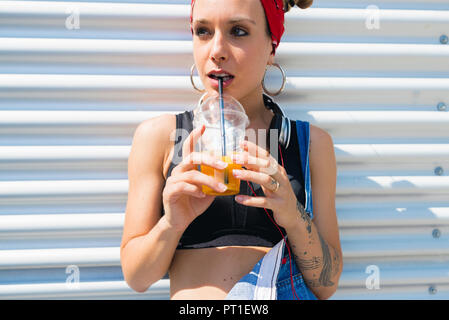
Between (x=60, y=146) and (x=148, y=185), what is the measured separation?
2.50 feet

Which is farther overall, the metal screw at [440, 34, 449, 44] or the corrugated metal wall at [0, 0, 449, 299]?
the metal screw at [440, 34, 449, 44]

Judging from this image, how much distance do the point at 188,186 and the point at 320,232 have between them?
88cm

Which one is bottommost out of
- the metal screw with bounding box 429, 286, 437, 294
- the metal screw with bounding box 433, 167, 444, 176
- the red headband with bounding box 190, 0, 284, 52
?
the metal screw with bounding box 429, 286, 437, 294

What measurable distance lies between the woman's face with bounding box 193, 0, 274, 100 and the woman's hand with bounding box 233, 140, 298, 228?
507 millimetres

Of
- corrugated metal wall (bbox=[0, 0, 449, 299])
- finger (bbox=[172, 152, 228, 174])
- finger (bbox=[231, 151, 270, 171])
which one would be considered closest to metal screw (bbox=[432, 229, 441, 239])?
corrugated metal wall (bbox=[0, 0, 449, 299])

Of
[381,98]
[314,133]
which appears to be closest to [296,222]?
[314,133]

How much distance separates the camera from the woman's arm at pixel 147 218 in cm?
181

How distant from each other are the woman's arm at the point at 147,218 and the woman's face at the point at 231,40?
1.31 ft

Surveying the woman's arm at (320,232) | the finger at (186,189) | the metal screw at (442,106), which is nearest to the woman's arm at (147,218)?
the finger at (186,189)

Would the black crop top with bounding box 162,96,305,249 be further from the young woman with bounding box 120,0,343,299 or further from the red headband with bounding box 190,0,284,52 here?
the red headband with bounding box 190,0,284,52

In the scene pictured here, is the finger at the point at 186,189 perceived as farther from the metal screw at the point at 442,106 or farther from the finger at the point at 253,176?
the metal screw at the point at 442,106

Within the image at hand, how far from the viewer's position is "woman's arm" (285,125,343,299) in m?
1.83

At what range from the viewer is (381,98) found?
252 cm
